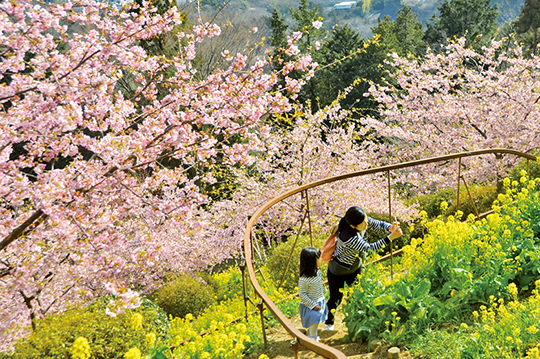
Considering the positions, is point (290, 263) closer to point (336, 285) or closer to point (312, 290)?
point (336, 285)

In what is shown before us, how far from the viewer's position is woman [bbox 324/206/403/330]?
4.26 metres

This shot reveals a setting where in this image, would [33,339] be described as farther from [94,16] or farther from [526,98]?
[526,98]

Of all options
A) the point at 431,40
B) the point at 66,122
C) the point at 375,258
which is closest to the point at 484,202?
the point at 375,258

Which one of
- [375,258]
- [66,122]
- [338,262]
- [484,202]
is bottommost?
[484,202]

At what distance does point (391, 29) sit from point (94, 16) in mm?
30393

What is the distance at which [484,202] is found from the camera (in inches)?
333

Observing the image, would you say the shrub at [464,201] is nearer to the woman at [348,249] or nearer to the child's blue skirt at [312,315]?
the woman at [348,249]

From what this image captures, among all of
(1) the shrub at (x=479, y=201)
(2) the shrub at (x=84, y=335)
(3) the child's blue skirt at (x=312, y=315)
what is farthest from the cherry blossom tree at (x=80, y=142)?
(1) the shrub at (x=479, y=201)

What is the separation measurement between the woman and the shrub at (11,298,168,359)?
6.65 feet

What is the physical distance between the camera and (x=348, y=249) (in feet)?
14.1

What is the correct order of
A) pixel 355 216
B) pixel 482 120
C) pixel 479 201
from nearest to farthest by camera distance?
pixel 355 216 < pixel 479 201 < pixel 482 120

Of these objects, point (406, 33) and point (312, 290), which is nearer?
point (312, 290)

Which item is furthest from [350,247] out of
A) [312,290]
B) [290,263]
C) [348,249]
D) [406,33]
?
[406,33]

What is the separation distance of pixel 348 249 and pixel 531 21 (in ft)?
110
